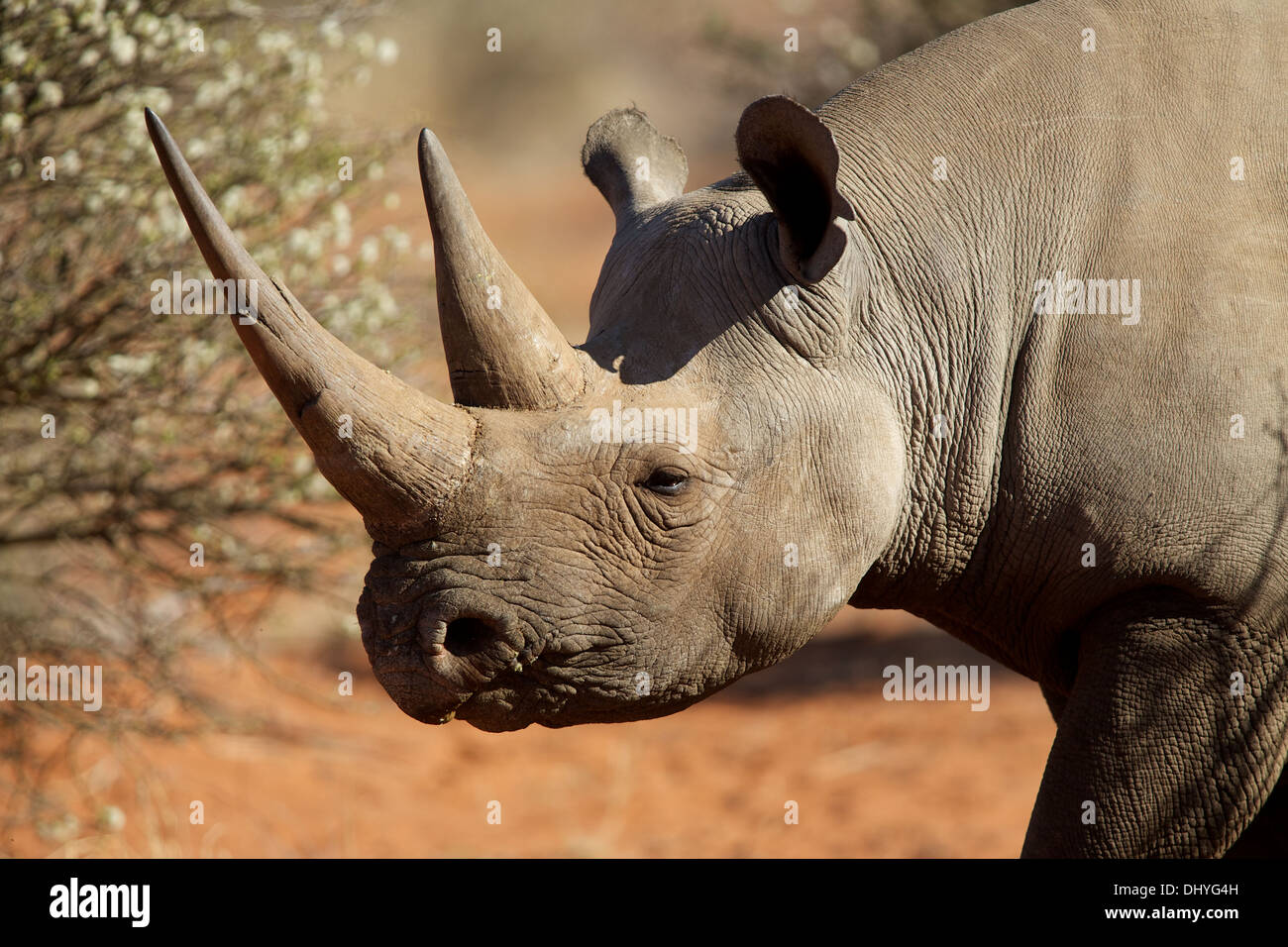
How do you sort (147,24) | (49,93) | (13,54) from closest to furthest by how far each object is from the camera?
(13,54) < (49,93) < (147,24)

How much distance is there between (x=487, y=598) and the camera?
292 cm

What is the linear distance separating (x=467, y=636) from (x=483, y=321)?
671 millimetres

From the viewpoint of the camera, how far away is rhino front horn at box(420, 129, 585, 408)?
9.77ft

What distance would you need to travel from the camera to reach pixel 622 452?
122 inches

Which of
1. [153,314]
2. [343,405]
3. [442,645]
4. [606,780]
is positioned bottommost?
[606,780]

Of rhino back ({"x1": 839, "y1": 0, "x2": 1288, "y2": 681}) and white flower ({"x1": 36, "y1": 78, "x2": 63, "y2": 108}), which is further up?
white flower ({"x1": 36, "y1": 78, "x2": 63, "y2": 108})

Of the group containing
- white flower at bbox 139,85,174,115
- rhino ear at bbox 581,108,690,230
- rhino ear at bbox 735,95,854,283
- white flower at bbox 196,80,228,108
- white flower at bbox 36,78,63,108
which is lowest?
rhino ear at bbox 735,95,854,283

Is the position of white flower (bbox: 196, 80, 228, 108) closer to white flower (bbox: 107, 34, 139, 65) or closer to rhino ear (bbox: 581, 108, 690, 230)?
white flower (bbox: 107, 34, 139, 65)

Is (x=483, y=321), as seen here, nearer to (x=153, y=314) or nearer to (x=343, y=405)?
(x=343, y=405)

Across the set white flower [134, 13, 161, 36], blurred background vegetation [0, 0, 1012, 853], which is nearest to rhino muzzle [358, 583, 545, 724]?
blurred background vegetation [0, 0, 1012, 853]

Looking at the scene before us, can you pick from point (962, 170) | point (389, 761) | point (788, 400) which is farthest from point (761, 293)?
point (389, 761)

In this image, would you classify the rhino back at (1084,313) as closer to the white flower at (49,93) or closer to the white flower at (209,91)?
the white flower at (49,93)

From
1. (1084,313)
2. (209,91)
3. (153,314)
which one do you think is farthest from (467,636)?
(209,91)

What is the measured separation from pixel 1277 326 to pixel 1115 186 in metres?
0.50
